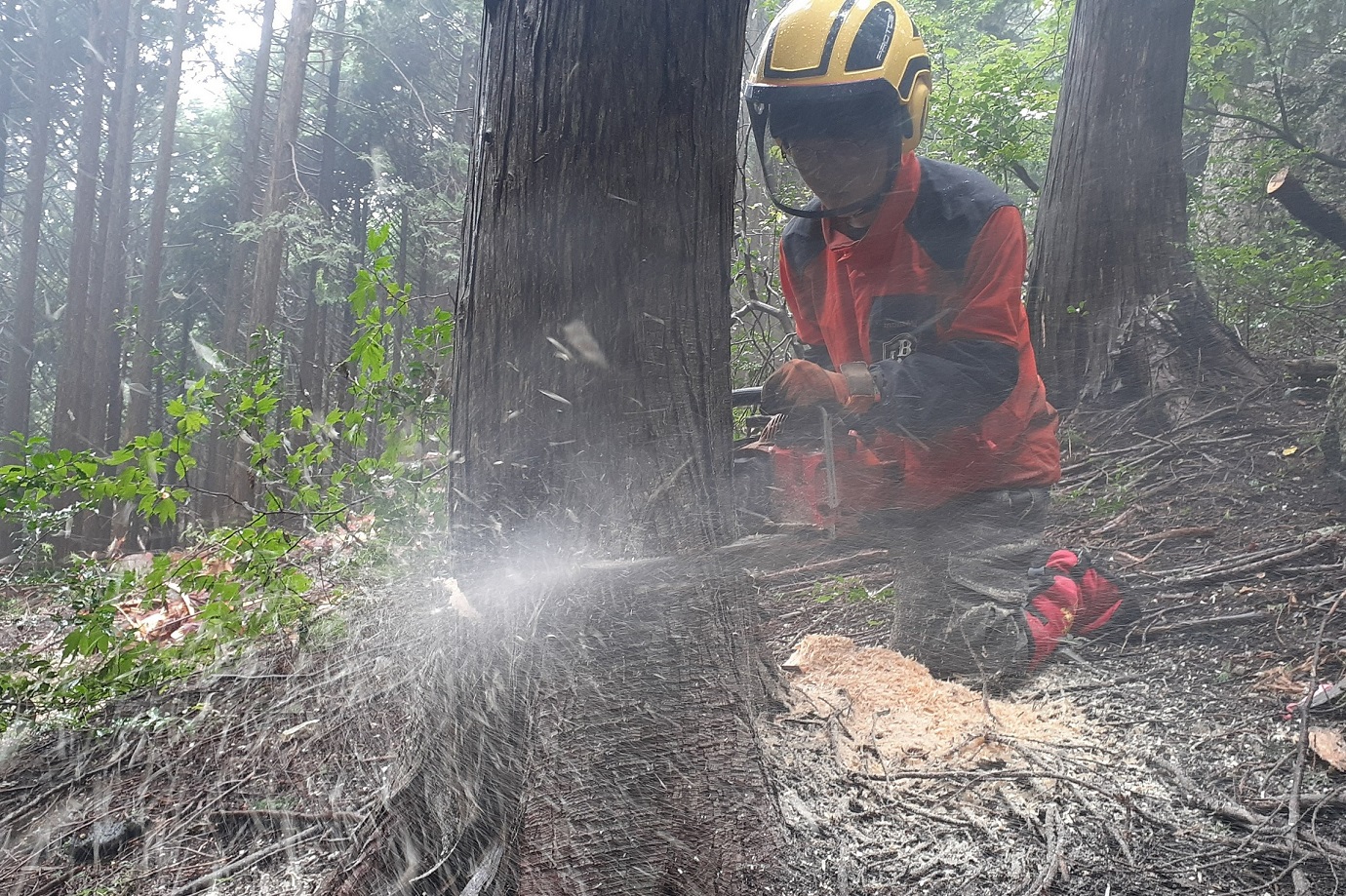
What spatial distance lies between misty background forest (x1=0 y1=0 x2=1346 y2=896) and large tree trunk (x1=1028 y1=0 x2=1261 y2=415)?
0.01m

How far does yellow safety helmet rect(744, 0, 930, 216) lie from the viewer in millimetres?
2062

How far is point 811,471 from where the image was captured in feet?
6.93

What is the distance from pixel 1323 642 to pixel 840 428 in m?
1.22

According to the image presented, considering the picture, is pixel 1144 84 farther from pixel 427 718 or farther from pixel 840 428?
pixel 427 718

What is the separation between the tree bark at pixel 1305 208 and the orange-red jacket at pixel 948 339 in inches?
43.6

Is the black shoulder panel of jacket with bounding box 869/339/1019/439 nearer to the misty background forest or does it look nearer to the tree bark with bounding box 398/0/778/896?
the misty background forest

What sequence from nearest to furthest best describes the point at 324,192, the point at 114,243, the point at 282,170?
the point at 324,192, the point at 282,170, the point at 114,243

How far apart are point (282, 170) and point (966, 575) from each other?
9925 millimetres

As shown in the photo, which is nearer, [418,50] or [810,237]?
[810,237]

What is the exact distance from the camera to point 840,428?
2105mm

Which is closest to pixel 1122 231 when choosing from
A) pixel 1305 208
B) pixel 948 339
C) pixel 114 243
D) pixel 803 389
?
pixel 1305 208

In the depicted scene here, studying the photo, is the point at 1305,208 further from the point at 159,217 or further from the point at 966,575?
the point at 159,217

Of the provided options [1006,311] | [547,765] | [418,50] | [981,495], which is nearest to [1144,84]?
[1006,311]

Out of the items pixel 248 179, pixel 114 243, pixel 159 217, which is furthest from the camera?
pixel 114 243
